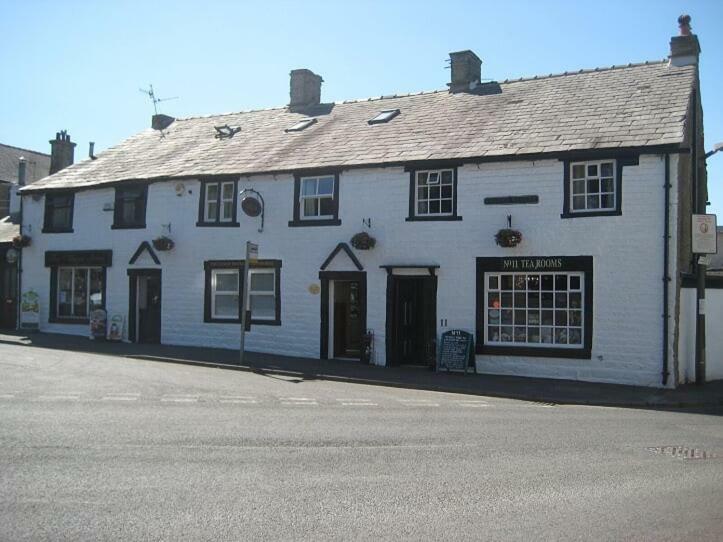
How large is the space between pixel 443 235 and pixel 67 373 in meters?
9.20

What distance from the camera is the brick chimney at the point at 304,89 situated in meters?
26.1

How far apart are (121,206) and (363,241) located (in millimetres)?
8989

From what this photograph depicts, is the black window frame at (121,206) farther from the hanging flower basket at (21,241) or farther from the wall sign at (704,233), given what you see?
the wall sign at (704,233)

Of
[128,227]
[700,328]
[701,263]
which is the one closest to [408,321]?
[700,328]

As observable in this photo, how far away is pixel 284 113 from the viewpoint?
25.7 m

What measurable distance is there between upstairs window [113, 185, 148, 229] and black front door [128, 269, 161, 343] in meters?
1.56

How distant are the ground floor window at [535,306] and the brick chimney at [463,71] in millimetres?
7997

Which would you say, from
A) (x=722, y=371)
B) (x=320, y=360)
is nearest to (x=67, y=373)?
(x=320, y=360)

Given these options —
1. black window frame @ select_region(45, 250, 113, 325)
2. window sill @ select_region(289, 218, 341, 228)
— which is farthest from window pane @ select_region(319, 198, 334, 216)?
black window frame @ select_region(45, 250, 113, 325)

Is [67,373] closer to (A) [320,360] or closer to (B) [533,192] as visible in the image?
(A) [320,360]

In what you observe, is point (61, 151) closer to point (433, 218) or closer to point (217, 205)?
point (217, 205)

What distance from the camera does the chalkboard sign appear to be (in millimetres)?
17203

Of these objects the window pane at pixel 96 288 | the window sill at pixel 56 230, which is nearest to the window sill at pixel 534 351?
the window pane at pixel 96 288

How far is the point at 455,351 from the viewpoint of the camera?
17.3 meters
